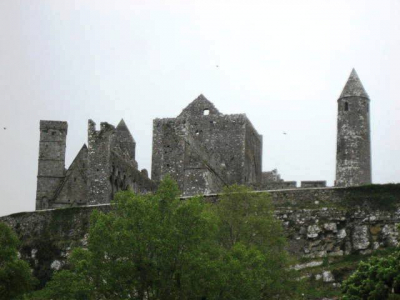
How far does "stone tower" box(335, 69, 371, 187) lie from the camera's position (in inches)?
2800

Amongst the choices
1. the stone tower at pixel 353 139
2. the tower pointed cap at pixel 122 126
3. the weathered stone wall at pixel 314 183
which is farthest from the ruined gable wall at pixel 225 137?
the stone tower at pixel 353 139

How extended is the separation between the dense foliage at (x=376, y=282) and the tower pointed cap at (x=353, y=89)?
95.9 feet

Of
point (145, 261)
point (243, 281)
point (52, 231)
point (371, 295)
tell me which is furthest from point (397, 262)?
point (52, 231)

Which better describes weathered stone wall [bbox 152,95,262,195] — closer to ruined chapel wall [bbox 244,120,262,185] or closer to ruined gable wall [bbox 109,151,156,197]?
ruined chapel wall [bbox 244,120,262,185]

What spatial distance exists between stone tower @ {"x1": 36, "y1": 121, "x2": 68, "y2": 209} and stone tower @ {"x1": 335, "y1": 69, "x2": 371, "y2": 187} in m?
21.7

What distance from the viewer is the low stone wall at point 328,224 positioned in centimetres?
6203

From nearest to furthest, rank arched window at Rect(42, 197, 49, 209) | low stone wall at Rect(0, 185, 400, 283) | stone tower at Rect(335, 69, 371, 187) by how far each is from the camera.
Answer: low stone wall at Rect(0, 185, 400, 283), stone tower at Rect(335, 69, 371, 187), arched window at Rect(42, 197, 49, 209)

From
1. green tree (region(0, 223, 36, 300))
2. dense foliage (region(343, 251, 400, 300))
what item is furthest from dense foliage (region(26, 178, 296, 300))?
green tree (region(0, 223, 36, 300))

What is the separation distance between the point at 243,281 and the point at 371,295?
6794 millimetres

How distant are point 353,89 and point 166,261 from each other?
30.8 meters

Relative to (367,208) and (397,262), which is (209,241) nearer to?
(397,262)

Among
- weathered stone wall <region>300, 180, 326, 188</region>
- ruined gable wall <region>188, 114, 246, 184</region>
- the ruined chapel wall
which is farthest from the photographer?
the ruined chapel wall

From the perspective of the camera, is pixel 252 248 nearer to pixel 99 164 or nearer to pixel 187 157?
pixel 187 157

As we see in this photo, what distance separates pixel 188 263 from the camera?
47219 mm
